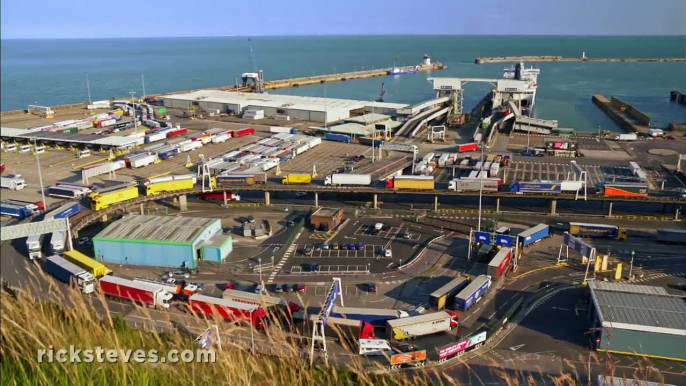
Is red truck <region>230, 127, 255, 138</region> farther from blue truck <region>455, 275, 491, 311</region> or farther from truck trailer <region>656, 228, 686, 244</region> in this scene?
truck trailer <region>656, 228, 686, 244</region>

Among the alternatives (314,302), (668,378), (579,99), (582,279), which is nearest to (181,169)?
(314,302)

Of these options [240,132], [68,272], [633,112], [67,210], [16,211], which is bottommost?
[68,272]

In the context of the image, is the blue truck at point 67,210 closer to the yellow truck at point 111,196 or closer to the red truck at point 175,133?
the yellow truck at point 111,196

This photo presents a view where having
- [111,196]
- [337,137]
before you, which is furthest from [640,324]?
[337,137]

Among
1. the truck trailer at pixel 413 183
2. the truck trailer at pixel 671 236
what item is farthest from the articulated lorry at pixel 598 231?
the truck trailer at pixel 413 183

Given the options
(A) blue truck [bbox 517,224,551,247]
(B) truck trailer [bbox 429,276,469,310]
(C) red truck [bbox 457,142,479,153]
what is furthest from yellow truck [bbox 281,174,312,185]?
(C) red truck [bbox 457,142,479,153]

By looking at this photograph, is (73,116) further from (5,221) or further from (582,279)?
(582,279)

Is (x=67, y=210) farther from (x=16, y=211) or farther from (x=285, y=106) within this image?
(x=285, y=106)
